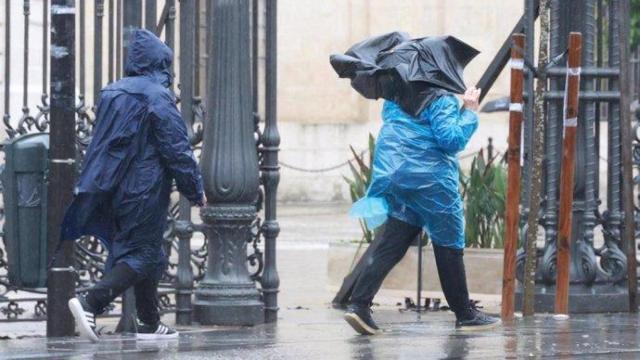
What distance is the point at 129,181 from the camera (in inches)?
347

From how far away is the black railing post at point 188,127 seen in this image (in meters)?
10.1

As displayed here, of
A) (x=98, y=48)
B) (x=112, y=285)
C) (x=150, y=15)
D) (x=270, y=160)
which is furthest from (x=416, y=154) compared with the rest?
(x=98, y=48)

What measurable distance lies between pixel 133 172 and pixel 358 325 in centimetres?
156

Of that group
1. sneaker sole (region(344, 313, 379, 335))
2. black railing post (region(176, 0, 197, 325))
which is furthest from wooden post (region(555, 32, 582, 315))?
black railing post (region(176, 0, 197, 325))

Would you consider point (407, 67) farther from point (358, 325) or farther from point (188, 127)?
point (188, 127)

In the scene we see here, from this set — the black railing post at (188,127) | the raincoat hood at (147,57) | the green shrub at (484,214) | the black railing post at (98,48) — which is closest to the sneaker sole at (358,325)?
the black railing post at (188,127)

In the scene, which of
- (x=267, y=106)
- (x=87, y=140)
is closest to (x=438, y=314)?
(x=267, y=106)

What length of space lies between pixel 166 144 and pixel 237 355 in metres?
1.22

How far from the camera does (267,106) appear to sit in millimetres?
10398

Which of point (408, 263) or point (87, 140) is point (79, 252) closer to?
point (87, 140)

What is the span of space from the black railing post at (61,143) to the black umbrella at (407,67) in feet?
5.03

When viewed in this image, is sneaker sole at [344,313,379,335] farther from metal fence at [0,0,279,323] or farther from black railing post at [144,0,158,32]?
black railing post at [144,0,158,32]

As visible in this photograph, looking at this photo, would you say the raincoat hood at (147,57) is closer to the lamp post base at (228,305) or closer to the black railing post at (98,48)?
the black railing post at (98,48)

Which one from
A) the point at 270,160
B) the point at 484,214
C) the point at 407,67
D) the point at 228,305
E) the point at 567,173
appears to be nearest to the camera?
the point at 407,67
